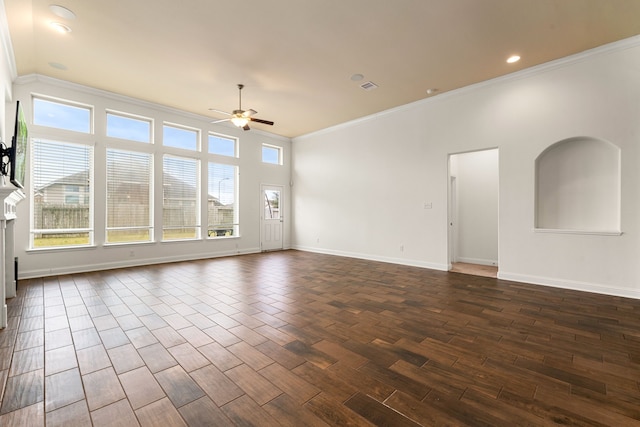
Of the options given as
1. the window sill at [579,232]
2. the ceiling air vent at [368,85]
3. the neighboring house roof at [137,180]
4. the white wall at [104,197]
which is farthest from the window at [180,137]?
the window sill at [579,232]

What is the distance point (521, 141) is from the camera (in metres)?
4.60

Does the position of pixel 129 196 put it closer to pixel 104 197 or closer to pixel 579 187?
pixel 104 197

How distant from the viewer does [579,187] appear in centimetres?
434

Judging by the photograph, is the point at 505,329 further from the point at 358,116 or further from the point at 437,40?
the point at 358,116

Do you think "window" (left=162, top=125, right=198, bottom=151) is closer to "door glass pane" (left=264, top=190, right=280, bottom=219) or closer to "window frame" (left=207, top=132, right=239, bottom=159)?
"window frame" (left=207, top=132, right=239, bottom=159)

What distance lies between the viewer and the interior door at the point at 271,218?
26.9 feet

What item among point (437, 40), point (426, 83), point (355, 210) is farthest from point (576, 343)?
point (355, 210)

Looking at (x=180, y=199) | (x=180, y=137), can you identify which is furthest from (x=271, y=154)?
(x=180, y=199)

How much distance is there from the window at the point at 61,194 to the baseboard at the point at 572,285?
7.75 metres

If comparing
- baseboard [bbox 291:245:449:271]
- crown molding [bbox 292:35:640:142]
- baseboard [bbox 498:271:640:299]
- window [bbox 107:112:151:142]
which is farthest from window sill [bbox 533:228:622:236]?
window [bbox 107:112:151:142]

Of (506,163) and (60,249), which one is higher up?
(506,163)

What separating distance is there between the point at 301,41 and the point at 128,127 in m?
4.37

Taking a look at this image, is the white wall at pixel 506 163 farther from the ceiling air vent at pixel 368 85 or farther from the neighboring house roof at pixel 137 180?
the neighboring house roof at pixel 137 180

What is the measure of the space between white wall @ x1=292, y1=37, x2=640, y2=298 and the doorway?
86 centimetres
